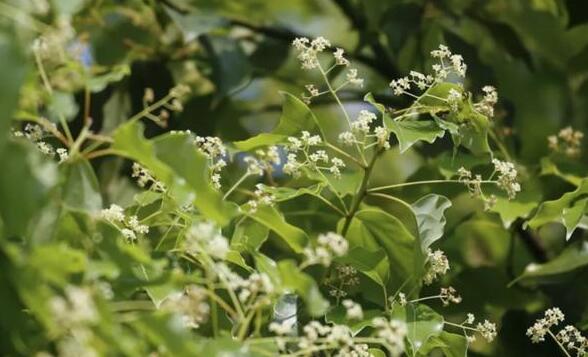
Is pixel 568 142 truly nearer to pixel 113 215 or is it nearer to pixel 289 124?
pixel 289 124

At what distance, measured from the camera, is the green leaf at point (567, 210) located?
Result: 4.21ft

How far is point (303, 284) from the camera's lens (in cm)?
86

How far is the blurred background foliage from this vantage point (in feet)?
5.38

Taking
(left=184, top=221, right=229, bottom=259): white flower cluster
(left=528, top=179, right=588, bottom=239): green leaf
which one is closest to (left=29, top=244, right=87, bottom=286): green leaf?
(left=184, top=221, right=229, bottom=259): white flower cluster

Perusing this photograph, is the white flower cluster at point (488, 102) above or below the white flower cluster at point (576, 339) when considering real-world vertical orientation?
above

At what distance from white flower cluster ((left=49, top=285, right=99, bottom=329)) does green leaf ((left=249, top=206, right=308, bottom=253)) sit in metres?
0.33

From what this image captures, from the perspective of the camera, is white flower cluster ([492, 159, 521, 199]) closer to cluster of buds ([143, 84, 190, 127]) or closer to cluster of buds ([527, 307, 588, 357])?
cluster of buds ([527, 307, 588, 357])

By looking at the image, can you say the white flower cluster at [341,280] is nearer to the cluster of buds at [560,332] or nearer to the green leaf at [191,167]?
the cluster of buds at [560,332]

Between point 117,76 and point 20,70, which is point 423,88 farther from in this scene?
point 20,70

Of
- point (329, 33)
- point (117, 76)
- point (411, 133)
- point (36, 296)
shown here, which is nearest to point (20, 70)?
point (36, 296)

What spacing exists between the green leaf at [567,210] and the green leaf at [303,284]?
0.48 metres

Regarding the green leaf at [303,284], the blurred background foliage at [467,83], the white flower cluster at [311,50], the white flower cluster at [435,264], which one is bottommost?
the blurred background foliage at [467,83]

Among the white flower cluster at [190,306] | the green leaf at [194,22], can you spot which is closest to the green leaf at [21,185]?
the white flower cluster at [190,306]

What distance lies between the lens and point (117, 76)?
1.03 m
